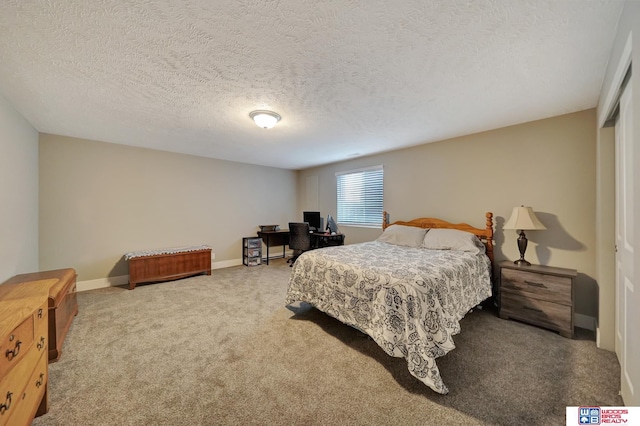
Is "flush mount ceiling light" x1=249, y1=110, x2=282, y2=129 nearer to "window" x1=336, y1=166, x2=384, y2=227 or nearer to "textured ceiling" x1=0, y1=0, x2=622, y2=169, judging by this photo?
"textured ceiling" x1=0, y1=0, x2=622, y2=169

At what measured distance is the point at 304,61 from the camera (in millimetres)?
1786

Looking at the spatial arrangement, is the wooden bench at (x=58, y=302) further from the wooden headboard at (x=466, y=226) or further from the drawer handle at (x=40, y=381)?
the wooden headboard at (x=466, y=226)

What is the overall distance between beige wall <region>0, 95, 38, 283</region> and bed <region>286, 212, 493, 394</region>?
9.58 ft

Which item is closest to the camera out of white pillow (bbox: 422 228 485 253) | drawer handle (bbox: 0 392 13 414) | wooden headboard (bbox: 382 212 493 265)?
drawer handle (bbox: 0 392 13 414)

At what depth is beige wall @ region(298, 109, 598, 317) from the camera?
2625 mm

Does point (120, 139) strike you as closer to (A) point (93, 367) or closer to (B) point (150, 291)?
(B) point (150, 291)

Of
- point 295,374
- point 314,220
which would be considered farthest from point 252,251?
point 295,374

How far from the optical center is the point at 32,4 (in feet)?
4.26

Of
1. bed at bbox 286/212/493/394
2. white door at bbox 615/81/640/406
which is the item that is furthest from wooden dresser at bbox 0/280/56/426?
white door at bbox 615/81/640/406

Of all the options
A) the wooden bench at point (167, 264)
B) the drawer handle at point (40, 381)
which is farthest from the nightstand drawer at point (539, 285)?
the wooden bench at point (167, 264)

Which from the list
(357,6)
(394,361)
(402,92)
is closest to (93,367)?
(394,361)

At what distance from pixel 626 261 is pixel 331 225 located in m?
4.44

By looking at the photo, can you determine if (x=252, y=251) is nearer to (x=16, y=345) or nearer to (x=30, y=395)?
(x=30, y=395)

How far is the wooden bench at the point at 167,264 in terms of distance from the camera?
381 centimetres
